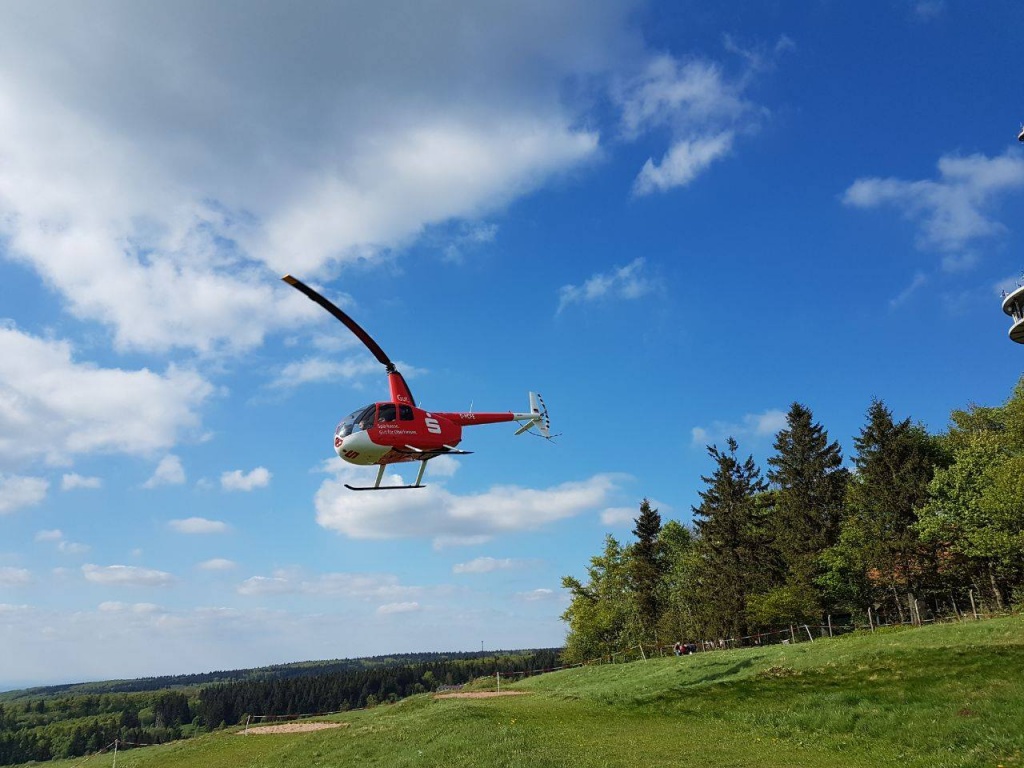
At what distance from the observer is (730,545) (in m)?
54.6

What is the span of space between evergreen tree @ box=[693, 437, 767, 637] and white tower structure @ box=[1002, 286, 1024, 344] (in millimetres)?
22345

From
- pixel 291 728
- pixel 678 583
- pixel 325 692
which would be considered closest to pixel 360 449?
pixel 291 728

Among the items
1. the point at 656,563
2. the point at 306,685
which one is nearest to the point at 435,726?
the point at 656,563

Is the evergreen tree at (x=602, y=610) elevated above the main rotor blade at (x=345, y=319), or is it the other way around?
the main rotor blade at (x=345, y=319)

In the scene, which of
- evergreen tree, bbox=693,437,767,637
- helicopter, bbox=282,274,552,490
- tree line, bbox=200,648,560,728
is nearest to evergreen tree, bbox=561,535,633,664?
evergreen tree, bbox=693,437,767,637

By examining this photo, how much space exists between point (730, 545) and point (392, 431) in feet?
133

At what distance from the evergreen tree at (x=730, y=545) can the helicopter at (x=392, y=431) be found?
35.7 m

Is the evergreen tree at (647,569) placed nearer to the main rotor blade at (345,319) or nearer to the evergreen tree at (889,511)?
the evergreen tree at (889,511)

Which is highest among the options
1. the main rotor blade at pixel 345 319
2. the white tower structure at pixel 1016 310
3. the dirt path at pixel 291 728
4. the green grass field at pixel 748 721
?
the white tower structure at pixel 1016 310

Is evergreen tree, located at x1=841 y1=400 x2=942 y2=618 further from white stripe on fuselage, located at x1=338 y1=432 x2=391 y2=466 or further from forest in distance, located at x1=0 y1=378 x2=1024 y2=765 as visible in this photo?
white stripe on fuselage, located at x1=338 y1=432 x2=391 y2=466

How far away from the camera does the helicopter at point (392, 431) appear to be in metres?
23.4

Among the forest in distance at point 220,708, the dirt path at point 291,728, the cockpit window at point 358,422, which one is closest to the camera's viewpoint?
the cockpit window at point 358,422

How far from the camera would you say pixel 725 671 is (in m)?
29.6

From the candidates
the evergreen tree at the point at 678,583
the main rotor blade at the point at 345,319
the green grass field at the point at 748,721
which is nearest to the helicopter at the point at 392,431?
the main rotor blade at the point at 345,319
